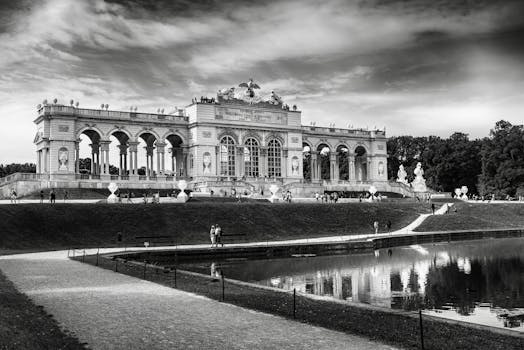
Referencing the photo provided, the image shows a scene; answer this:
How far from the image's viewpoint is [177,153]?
260 ft

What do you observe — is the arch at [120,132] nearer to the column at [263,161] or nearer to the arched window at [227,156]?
the arched window at [227,156]

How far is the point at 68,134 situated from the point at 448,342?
6096 cm

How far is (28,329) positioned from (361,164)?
278ft

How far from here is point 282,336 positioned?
12.1 meters

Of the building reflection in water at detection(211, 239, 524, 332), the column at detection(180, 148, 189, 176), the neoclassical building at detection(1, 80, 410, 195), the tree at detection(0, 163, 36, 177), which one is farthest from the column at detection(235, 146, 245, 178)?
the tree at detection(0, 163, 36, 177)

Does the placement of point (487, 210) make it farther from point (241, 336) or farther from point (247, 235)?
point (241, 336)

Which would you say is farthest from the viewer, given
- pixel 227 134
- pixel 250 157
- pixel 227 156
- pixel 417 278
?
pixel 250 157

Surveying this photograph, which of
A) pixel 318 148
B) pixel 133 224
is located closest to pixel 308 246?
pixel 133 224

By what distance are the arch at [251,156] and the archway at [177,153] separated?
27.1 ft

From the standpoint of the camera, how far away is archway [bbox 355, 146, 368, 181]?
304 feet

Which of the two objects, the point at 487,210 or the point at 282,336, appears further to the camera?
the point at 487,210

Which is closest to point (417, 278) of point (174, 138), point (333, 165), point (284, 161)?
point (284, 161)

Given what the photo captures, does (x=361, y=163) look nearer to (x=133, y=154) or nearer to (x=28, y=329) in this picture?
(x=133, y=154)

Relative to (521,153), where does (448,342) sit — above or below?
below
